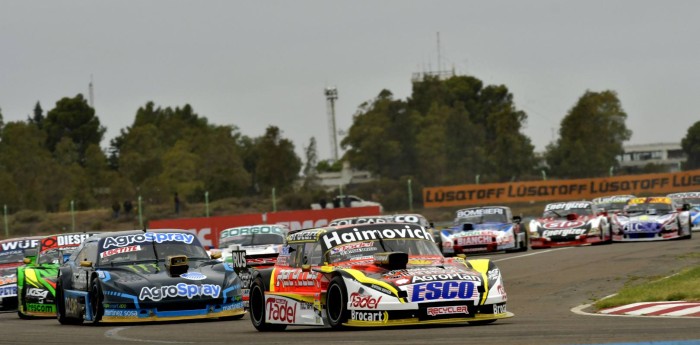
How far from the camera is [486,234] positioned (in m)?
34.3

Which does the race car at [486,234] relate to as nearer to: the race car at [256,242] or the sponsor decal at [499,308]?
the race car at [256,242]

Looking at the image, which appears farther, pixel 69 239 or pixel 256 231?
pixel 256 231

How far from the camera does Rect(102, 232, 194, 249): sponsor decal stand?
18516mm

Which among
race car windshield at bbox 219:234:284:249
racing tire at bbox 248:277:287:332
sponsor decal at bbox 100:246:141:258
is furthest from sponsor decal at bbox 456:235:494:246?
racing tire at bbox 248:277:287:332

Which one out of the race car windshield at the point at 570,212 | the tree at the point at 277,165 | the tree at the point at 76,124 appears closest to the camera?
the race car windshield at the point at 570,212

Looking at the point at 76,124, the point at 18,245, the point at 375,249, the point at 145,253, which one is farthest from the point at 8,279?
the point at 76,124

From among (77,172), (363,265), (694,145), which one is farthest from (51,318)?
(694,145)

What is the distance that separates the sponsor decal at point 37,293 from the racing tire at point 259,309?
210 inches

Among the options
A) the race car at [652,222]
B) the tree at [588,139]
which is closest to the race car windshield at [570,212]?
the race car at [652,222]

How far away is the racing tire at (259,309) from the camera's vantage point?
1588 centimetres

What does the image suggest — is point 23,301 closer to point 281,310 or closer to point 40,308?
point 40,308

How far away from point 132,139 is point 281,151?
14.8m

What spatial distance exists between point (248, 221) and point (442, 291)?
1385 inches

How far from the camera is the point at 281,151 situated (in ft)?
277
